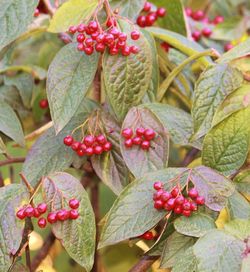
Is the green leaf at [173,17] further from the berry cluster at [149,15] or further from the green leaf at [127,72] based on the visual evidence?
the green leaf at [127,72]

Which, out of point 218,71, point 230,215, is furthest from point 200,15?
point 230,215

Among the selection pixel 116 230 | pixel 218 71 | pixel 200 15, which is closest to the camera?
pixel 116 230

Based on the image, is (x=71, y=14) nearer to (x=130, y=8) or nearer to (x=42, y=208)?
(x=130, y=8)

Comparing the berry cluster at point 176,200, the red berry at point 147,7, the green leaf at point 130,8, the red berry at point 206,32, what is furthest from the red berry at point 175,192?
the red berry at point 206,32

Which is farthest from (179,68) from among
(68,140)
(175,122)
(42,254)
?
→ (42,254)

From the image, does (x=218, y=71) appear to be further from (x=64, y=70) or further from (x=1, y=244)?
(x=1, y=244)

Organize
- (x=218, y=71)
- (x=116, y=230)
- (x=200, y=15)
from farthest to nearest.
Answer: (x=200, y=15) → (x=218, y=71) → (x=116, y=230)
